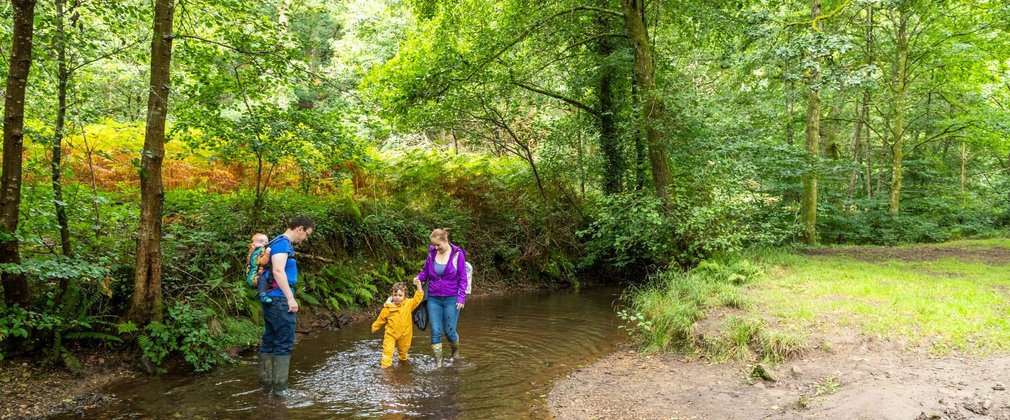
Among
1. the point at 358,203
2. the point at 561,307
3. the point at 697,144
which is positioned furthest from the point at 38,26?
the point at 697,144

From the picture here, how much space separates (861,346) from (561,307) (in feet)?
21.2

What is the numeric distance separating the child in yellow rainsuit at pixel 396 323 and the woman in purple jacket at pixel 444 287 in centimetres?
23

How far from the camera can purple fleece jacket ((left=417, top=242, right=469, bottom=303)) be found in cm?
734

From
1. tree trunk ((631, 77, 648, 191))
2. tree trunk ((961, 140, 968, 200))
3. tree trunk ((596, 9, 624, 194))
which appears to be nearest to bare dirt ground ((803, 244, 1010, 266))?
tree trunk ((631, 77, 648, 191))

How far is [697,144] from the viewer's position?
12578mm

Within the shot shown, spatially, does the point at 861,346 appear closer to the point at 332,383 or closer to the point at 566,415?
the point at 566,415

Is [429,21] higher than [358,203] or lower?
higher

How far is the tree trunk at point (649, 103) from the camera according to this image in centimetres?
1228

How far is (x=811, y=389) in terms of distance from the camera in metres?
5.45

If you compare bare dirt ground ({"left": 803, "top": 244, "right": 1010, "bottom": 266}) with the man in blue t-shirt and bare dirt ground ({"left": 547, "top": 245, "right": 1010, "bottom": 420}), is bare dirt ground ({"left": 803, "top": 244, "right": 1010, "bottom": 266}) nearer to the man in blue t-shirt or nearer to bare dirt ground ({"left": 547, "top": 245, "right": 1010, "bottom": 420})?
bare dirt ground ({"left": 547, "top": 245, "right": 1010, "bottom": 420})

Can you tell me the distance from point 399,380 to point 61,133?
467 centimetres

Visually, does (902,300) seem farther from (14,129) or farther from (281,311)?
(14,129)

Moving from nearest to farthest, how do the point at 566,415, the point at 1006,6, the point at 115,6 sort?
the point at 566,415, the point at 115,6, the point at 1006,6

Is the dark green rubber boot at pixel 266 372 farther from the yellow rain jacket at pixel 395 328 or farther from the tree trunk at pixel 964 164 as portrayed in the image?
the tree trunk at pixel 964 164
